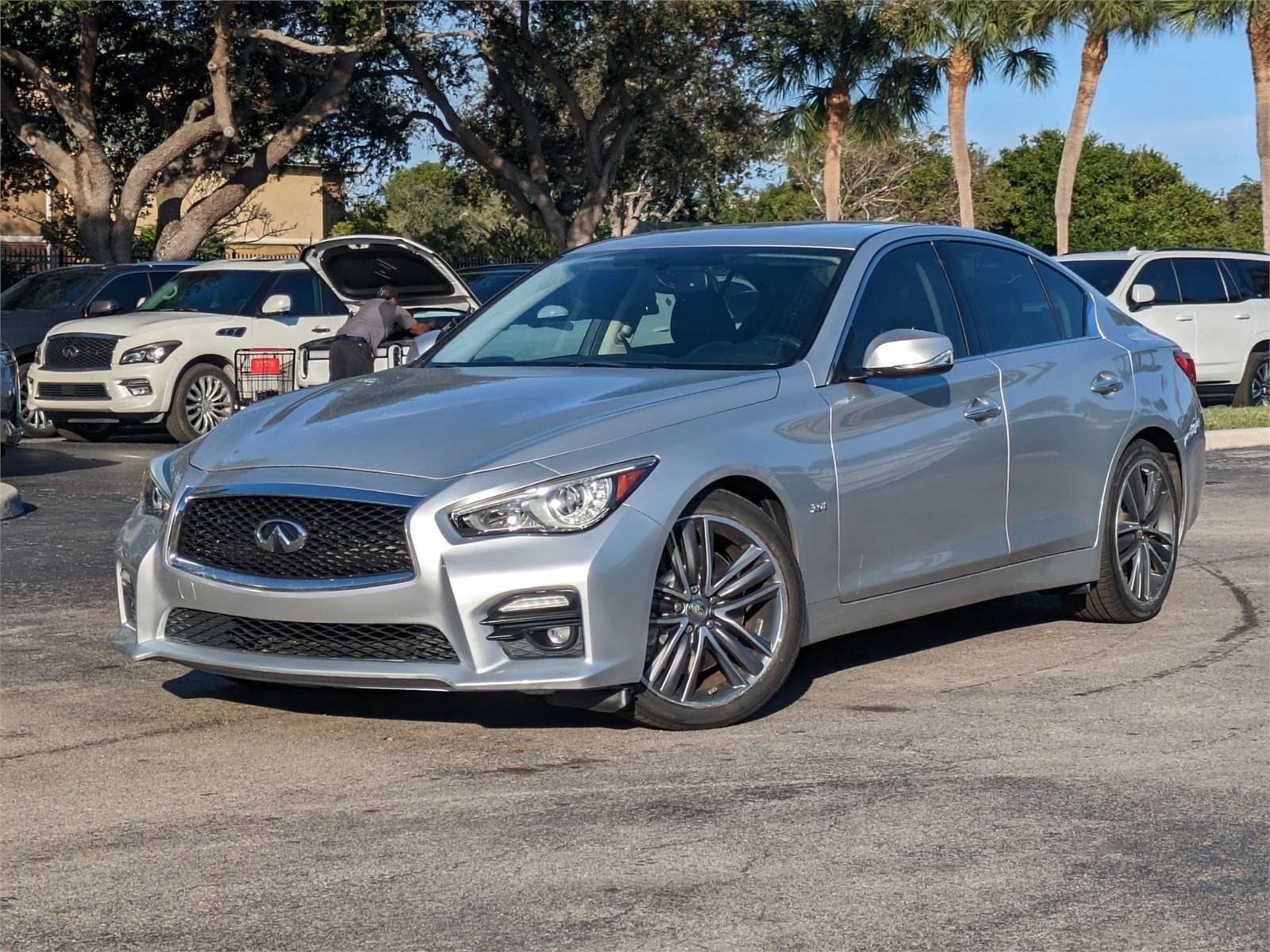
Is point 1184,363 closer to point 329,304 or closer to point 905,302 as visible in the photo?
point 905,302

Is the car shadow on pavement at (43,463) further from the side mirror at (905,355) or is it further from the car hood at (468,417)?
the side mirror at (905,355)

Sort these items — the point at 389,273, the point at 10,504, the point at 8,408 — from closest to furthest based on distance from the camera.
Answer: the point at 10,504 → the point at 8,408 → the point at 389,273

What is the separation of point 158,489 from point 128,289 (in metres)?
13.8

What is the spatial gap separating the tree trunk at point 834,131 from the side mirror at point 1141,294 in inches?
732

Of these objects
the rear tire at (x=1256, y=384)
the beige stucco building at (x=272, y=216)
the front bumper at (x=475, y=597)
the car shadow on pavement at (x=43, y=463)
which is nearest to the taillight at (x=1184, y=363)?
the front bumper at (x=475, y=597)

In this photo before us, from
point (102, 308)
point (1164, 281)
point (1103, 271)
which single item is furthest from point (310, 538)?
point (1164, 281)

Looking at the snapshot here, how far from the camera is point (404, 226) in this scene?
8812 cm

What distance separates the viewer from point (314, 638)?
5812mm

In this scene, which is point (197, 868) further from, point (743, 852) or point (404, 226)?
point (404, 226)

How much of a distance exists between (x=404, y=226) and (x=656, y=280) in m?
82.2

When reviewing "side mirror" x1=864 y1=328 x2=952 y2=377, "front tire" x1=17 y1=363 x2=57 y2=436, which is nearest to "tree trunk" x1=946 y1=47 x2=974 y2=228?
"front tire" x1=17 y1=363 x2=57 y2=436

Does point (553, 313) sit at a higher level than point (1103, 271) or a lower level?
higher

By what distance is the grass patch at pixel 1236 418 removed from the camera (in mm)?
18616

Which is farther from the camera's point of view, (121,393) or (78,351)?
(78,351)
